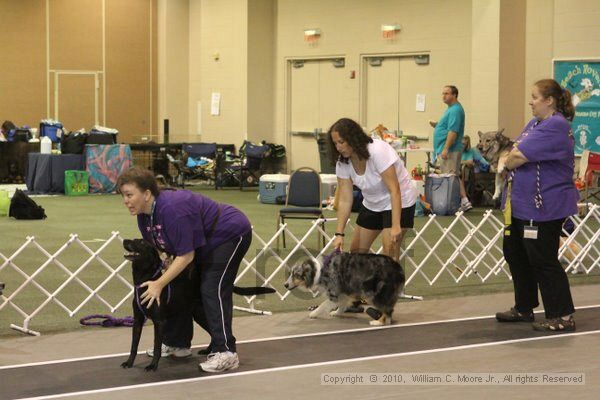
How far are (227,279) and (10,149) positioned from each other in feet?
40.1

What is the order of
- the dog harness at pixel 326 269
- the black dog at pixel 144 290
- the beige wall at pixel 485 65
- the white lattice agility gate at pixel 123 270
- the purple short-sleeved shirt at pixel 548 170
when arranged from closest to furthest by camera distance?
the black dog at pixel 144 290, the purple short-sleeved shirt at pixel 548 170, the dog harness at pixel 326 269, the white lattice agility gate at pixel 123 270, the beige wall at pixel 485 65

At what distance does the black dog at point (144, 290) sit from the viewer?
173 inches

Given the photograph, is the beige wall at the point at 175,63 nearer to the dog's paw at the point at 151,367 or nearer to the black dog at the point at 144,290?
the black dog at the point at 144,290

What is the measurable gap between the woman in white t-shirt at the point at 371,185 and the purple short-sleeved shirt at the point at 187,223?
3.72 feet

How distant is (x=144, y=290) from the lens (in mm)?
4418

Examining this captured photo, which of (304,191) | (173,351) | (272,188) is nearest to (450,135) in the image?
(272,188)

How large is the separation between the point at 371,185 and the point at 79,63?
13747 millimetres

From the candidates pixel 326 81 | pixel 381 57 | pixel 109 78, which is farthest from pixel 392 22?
pixel 109 78

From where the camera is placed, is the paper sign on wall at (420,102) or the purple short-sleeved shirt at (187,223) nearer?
the purple short-sleeved shirt at (187,223)

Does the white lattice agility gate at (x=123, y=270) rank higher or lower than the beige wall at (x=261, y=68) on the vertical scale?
lower

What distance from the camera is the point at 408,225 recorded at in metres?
5.78

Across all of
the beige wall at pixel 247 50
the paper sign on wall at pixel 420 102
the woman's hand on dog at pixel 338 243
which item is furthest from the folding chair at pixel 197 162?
the woman's hand on dog at pixel 338 243

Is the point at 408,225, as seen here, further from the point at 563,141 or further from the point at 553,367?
the point at 553,367

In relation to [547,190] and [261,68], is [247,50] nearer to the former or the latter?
[261,68]
